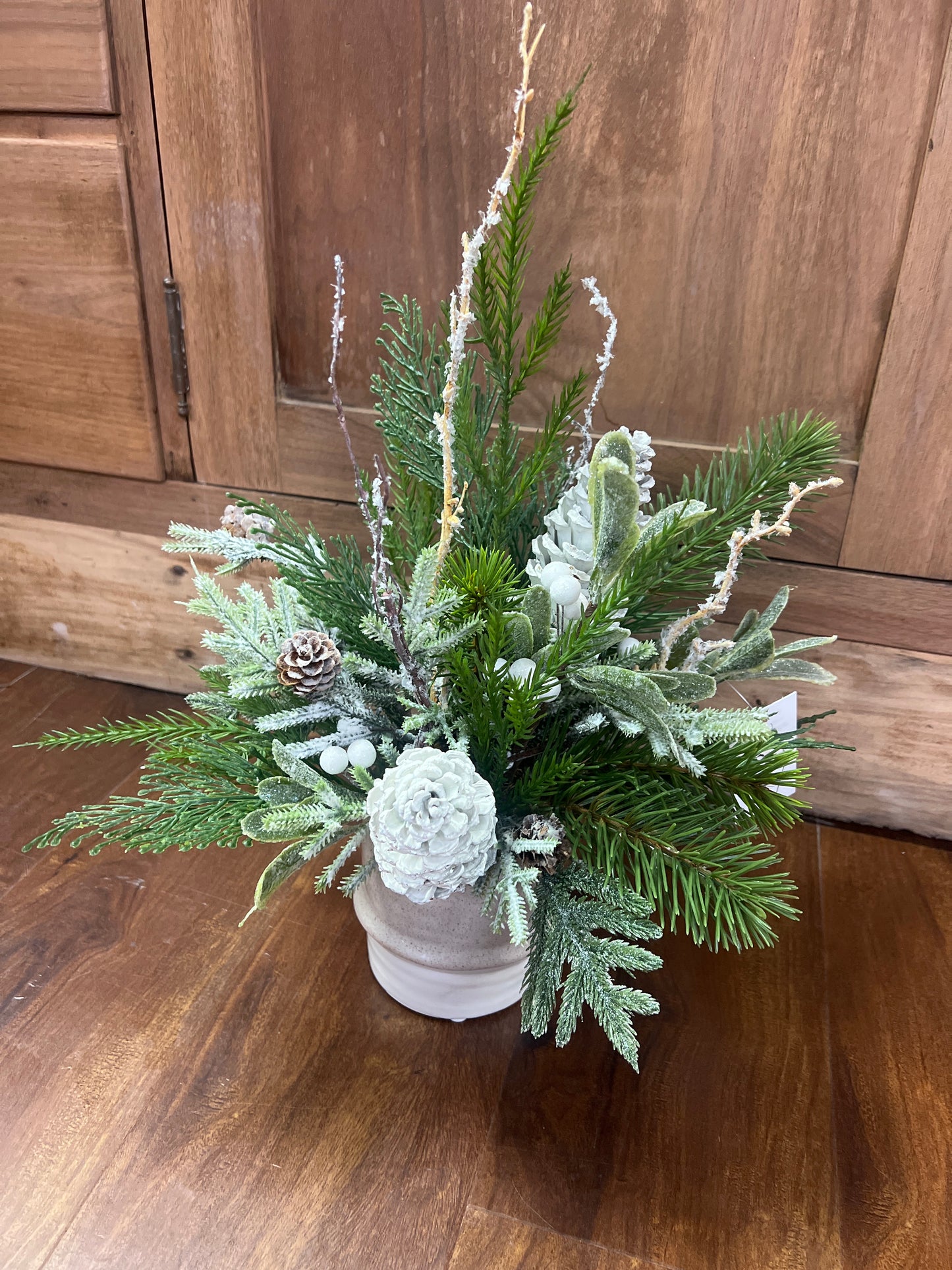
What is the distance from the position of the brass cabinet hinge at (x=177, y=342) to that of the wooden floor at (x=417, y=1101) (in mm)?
377

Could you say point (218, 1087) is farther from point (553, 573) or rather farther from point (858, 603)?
point (858, 603)

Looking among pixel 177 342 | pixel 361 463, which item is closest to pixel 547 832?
pixel 361 463

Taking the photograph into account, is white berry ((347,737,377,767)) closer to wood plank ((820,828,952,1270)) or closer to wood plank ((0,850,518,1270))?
wood plank ((0,850,518,1270))

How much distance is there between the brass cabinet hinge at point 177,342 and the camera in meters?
0.70

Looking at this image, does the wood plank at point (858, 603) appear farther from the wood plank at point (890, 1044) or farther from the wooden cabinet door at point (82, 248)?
the wooden cabinet door at point (82, 248)

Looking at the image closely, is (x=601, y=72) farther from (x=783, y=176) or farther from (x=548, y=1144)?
(x=548, y=1144)

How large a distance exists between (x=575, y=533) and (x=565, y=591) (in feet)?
0.15

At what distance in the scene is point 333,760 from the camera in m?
0.44

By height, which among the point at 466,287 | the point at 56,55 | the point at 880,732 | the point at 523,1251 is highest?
the point at 56,55

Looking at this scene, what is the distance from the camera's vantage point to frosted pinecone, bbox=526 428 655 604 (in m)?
0.46

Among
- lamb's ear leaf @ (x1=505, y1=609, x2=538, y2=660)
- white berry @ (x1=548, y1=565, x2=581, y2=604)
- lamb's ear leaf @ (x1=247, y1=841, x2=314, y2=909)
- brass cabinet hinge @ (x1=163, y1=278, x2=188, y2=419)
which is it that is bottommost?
lamb's ear leaf @ (x1=247, y1=841, x2=314, y2=909)

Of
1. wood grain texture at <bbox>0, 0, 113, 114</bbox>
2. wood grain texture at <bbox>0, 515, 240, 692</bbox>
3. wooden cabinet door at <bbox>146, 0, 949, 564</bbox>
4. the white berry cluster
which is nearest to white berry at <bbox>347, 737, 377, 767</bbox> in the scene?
the white berry cluster

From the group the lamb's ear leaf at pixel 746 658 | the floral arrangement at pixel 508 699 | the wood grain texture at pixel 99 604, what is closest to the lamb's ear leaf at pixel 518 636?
the floral arrangement at pixel 508 699

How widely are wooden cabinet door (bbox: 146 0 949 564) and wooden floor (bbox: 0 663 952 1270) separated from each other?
324 millimetres
